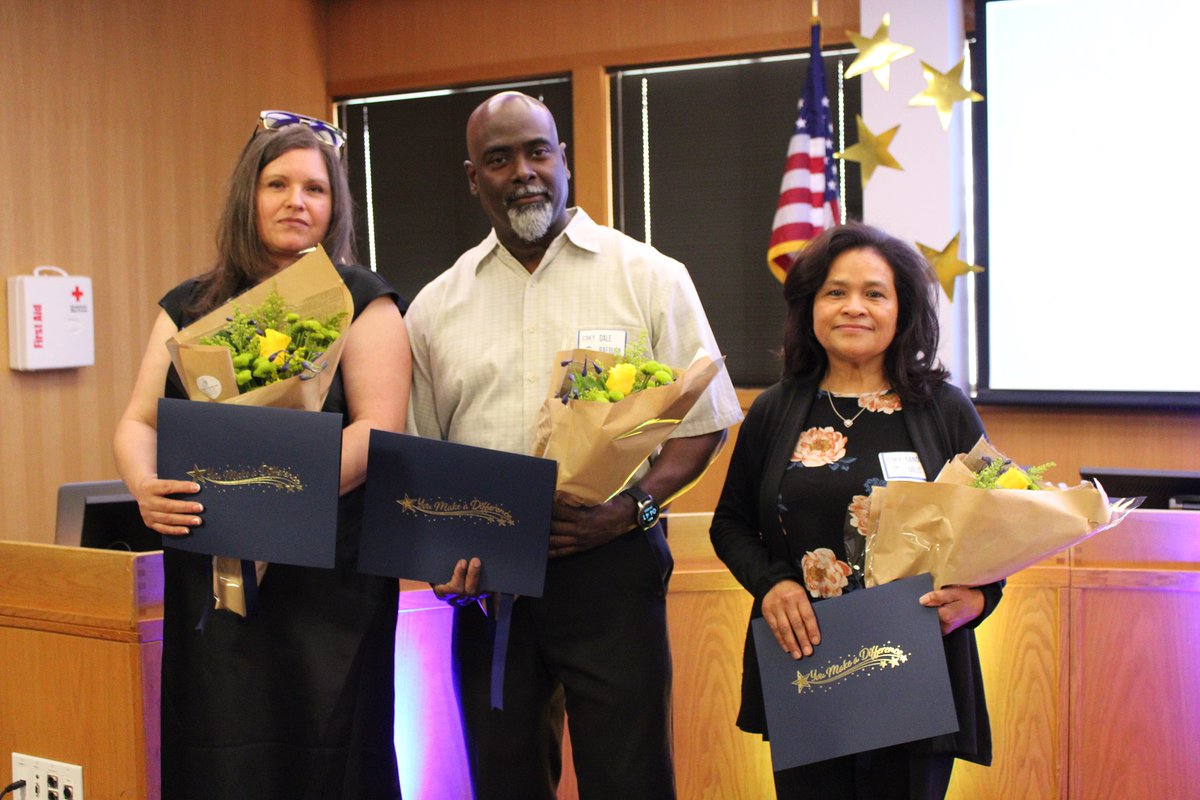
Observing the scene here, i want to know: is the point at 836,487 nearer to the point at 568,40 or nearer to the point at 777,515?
the point at 777,515

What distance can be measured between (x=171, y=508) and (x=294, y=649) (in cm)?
31

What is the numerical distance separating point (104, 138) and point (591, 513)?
11.2 ft

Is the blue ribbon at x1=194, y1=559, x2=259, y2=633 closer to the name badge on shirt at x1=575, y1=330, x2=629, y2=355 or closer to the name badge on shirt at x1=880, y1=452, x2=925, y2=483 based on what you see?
the name badge on shirt at x1=575, y1=330, x2=629, y2=355

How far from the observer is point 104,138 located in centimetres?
436

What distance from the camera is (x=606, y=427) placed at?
161cm

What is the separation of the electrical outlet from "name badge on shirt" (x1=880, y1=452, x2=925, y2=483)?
1676mm

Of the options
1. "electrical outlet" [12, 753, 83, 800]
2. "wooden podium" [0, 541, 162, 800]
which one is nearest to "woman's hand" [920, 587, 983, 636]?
"wooden podium" [0, 541, 162, 800]

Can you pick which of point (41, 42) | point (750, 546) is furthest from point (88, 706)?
point (41, 42)

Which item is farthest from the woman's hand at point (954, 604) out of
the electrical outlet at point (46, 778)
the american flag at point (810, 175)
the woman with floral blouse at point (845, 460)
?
the american flag at point (810, 175)

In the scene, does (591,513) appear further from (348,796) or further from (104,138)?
(104,138)

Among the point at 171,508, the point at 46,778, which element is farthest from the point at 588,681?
the point at 46,778

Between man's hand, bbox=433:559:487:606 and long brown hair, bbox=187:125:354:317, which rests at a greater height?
long brown hair, bbox=187:125:354:317

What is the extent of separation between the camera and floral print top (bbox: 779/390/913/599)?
181 centimetres

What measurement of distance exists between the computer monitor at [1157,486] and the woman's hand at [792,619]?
3.84 ft
